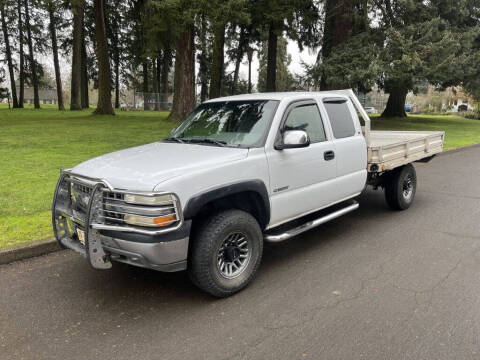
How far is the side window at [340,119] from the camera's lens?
16.9 feet

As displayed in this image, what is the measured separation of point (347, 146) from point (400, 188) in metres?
1.80

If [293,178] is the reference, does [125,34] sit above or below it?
above

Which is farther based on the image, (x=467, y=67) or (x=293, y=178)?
(x=467, y=67)

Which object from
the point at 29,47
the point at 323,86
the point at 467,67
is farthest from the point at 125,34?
the point at 467,67

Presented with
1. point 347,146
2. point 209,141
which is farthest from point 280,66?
point 209,141

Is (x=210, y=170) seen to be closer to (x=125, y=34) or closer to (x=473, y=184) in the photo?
(x=473, y=184)

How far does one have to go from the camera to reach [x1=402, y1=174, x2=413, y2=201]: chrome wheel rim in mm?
6636

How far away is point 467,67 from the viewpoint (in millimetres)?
18953

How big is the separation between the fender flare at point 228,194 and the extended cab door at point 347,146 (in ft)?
4.52

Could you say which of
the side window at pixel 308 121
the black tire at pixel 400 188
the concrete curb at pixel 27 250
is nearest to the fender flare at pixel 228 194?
the side window at pixel 308 121

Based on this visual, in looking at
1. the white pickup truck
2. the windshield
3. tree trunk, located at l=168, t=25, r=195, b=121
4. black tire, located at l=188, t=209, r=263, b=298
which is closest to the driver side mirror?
the white pickup truck

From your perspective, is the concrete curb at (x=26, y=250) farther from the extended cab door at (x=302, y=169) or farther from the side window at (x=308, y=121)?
the side window at (x=308, y=121)

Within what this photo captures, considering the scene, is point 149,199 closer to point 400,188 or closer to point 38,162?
point 400,188

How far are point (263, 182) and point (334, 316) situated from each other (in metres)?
1.41
